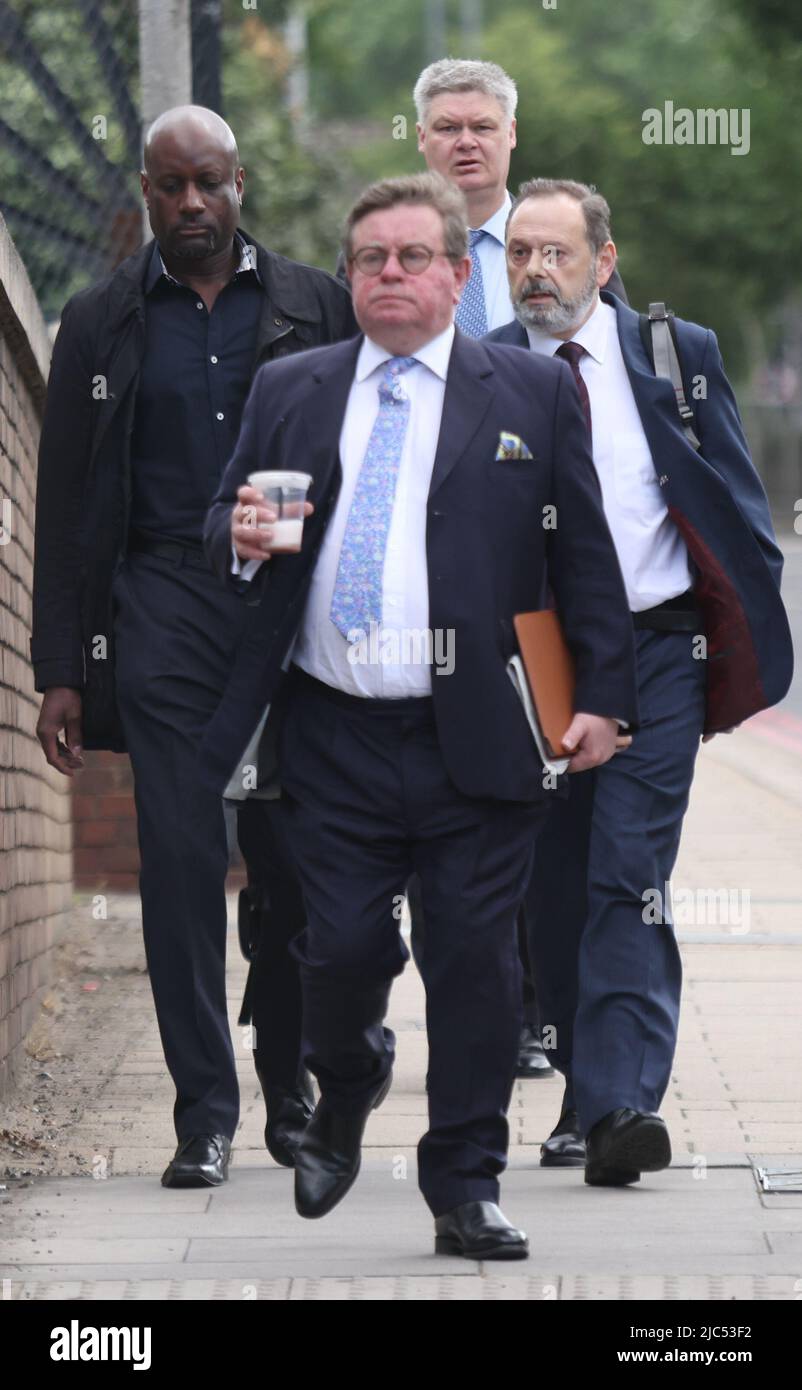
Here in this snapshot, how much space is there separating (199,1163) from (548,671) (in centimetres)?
142

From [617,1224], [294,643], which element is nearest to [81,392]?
[294,643]

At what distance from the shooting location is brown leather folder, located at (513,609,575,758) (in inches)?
179

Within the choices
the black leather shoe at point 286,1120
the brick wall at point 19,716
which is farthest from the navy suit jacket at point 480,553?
the brick wall at point 19,716

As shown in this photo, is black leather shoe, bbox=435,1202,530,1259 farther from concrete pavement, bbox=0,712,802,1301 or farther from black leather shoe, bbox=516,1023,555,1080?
black leather shoe, bbox=516,1023,555,1080

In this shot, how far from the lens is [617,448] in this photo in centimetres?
535

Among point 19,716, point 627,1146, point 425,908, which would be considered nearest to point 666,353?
point 425,908

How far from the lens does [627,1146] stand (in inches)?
201

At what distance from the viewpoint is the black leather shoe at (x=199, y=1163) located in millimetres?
5328

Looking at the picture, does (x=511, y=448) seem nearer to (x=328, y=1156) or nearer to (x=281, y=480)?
(x=281, y=480)

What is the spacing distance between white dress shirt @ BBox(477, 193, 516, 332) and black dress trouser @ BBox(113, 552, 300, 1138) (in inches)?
49.8

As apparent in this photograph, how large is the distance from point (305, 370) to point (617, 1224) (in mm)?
1683

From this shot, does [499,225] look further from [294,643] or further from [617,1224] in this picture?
[617,1224]

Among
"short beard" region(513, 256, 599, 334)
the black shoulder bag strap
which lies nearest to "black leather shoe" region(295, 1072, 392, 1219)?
the black shoulder bag strap

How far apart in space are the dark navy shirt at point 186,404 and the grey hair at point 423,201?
0.93 metres
